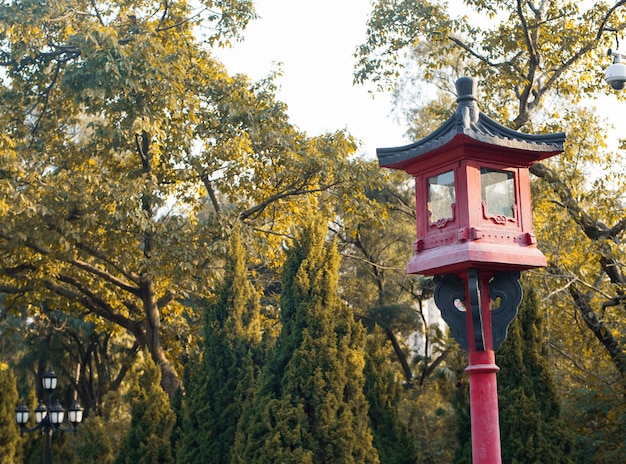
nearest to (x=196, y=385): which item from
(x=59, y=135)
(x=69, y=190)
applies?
(x=69, y=190)

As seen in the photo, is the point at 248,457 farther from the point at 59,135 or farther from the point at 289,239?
the point at 59,135

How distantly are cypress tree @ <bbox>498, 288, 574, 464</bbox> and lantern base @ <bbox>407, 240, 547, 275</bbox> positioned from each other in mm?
3672

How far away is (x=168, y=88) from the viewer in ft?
40.6

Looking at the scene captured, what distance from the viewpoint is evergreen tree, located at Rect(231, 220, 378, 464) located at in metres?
8.62

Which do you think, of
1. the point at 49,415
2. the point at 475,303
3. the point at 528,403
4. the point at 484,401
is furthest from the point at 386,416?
the point at 49,415

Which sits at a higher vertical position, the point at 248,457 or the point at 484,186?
the point at 484,186

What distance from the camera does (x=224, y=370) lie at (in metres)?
11.3

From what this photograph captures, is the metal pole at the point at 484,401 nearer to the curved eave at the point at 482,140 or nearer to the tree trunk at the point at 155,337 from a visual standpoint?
the curved eave at the point at 482,140

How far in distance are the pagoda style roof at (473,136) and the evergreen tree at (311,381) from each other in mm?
3572

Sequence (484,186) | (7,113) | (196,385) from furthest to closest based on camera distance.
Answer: (7,113)
(196,385)
(484,186)

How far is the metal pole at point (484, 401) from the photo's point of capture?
5.50 metres

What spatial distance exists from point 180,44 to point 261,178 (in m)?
2.88

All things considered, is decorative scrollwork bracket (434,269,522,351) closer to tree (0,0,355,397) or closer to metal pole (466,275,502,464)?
metal pole (466,275,502,464)

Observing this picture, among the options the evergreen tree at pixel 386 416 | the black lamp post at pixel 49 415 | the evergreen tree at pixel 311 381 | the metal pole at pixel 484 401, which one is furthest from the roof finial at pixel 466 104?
the black lamp post at pixel 49 415
